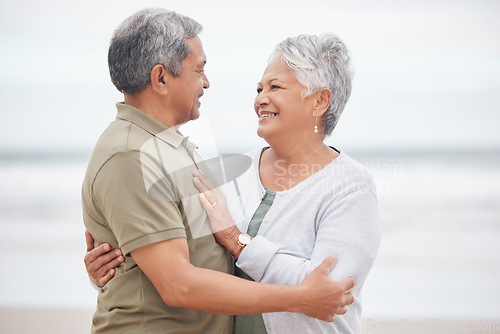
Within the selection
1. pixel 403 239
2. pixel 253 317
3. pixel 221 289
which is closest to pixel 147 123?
pixel 221 289

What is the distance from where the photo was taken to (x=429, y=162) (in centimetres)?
1259

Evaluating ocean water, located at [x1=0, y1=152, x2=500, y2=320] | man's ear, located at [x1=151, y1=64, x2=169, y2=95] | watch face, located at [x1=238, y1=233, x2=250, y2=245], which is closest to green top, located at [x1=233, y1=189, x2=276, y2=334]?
watch face, located at [x1=238, y1=233, x2=250, y2=245]

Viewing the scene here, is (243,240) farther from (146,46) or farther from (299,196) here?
(146,46)

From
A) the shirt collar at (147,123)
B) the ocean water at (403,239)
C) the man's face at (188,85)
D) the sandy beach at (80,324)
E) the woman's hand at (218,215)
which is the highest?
the man's face at (188,85)

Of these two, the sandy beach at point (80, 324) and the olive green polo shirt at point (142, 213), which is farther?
the sandy beach at point (80, 324)

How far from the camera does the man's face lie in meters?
1.91

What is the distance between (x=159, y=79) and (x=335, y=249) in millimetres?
831

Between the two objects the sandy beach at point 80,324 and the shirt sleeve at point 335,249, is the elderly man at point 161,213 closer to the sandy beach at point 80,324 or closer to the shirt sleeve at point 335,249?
the shirt sleeve at point 335,249

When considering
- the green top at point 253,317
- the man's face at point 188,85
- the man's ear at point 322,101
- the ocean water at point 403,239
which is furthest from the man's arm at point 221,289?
the ocean water at point 403,239

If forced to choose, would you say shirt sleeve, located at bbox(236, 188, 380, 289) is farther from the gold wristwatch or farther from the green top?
the green top

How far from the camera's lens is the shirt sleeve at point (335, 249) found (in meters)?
1.92

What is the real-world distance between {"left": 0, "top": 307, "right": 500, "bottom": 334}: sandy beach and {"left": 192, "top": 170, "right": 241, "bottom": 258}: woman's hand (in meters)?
2.64

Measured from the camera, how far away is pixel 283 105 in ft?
7.12

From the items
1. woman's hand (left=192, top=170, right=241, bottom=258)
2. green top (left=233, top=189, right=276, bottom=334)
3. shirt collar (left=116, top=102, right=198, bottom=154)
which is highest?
shirt collar (left=116, top=102, right=198, bottom=154)
